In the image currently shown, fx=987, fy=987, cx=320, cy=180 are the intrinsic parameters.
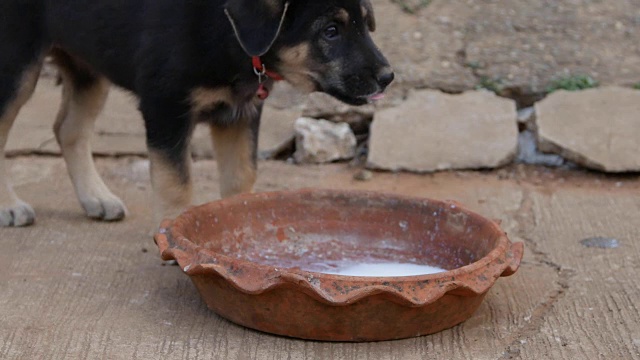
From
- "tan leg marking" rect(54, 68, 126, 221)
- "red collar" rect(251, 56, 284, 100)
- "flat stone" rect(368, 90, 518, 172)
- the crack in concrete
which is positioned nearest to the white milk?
the crack in concrete

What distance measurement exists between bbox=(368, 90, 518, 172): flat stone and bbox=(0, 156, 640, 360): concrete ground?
161 millimetres

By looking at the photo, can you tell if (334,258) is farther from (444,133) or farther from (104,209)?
(444,133)

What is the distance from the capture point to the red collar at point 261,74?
4066 millimetres

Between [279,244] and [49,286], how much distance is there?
0.97 metres

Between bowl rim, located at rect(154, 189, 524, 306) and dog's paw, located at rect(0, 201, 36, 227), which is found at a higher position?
bowl rim, located at rect(154, 189, 524, 306)

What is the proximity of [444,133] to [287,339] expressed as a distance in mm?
2849

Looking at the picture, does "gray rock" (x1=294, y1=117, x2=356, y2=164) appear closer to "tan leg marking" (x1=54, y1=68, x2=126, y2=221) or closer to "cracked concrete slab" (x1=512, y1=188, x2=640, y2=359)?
"cracked concrete slab" (x1=512, y1=188, x2=640, y2=359)

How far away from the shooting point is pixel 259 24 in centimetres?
380

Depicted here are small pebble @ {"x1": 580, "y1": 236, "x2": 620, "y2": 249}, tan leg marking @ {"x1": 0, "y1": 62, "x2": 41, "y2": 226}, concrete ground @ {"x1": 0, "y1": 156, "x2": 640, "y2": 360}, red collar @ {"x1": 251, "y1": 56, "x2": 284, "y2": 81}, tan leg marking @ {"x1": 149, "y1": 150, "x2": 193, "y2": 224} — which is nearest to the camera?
concrete ground @ {"x1": 0, "y1": 156, "x2": 640, "y2": 360}

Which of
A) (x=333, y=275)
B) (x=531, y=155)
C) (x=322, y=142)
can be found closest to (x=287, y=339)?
(x=333, y=275)

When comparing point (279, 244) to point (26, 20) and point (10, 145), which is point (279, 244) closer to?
point (26, 20)

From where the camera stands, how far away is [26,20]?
4582 millimetres

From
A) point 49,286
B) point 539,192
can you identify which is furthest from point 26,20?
point 539,192

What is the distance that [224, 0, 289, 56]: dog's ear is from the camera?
3.80 meters
